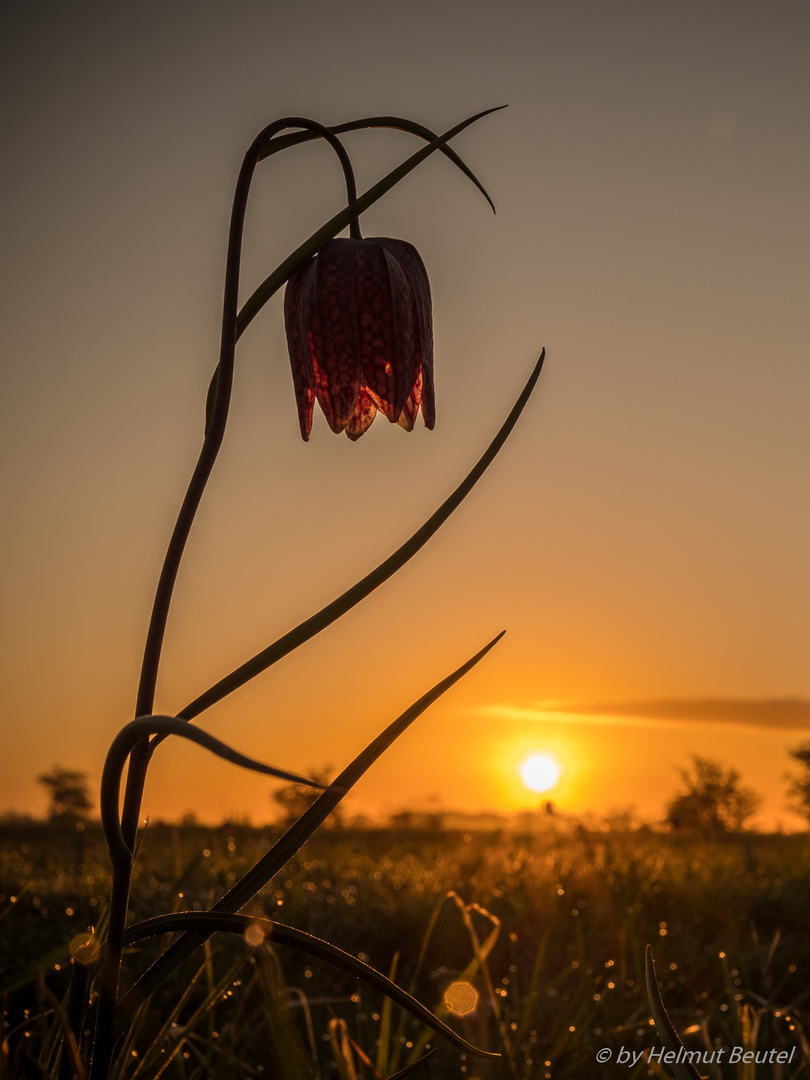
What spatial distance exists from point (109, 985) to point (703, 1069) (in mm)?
1448

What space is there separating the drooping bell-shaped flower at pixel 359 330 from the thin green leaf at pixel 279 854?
0.43m

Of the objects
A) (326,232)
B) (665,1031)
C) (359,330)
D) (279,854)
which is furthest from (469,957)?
(326,232)

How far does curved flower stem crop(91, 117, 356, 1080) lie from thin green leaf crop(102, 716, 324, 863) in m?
0.07

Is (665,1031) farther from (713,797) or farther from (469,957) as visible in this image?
(713,797)

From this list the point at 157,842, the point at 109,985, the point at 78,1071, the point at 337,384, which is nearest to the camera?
the point at 78,1071

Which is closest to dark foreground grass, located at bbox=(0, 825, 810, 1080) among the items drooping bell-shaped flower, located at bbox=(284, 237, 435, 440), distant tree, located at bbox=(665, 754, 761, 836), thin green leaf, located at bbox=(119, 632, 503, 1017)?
thin green leaf, located at bbox=(119, 632, 503, 1017)

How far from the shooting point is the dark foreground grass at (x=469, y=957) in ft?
5.68

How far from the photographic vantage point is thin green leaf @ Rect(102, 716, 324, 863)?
64cm

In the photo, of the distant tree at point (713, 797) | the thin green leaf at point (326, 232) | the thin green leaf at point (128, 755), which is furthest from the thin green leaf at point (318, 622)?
the distant tree at point (713, 797)

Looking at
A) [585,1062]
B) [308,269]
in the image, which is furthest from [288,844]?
[585,1062]

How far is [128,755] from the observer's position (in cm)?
83

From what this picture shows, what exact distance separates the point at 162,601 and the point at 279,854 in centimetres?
33

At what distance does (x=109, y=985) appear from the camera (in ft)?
Answer: 3.20

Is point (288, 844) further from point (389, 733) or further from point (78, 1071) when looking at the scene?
point (78, 1071)
